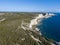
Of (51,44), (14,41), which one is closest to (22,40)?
(14,41)

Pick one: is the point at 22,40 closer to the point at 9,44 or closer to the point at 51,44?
the point at 9,44

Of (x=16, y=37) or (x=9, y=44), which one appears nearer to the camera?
(x=9, y=44)

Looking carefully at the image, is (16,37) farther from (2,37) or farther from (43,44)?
(43,44)

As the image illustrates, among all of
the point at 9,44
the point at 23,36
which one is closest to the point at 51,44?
the point at 23,36

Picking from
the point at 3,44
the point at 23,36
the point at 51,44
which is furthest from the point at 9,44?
the point at 51,44

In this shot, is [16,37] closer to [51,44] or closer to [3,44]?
[3,44]

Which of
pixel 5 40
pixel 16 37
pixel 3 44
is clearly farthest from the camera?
pixel 16 37

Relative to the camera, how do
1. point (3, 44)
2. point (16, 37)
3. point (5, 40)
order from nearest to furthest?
1. point (3, 44)
2. point (5, 40)
3. point (16, 37)

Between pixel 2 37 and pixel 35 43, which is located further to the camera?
pixel 2 37
